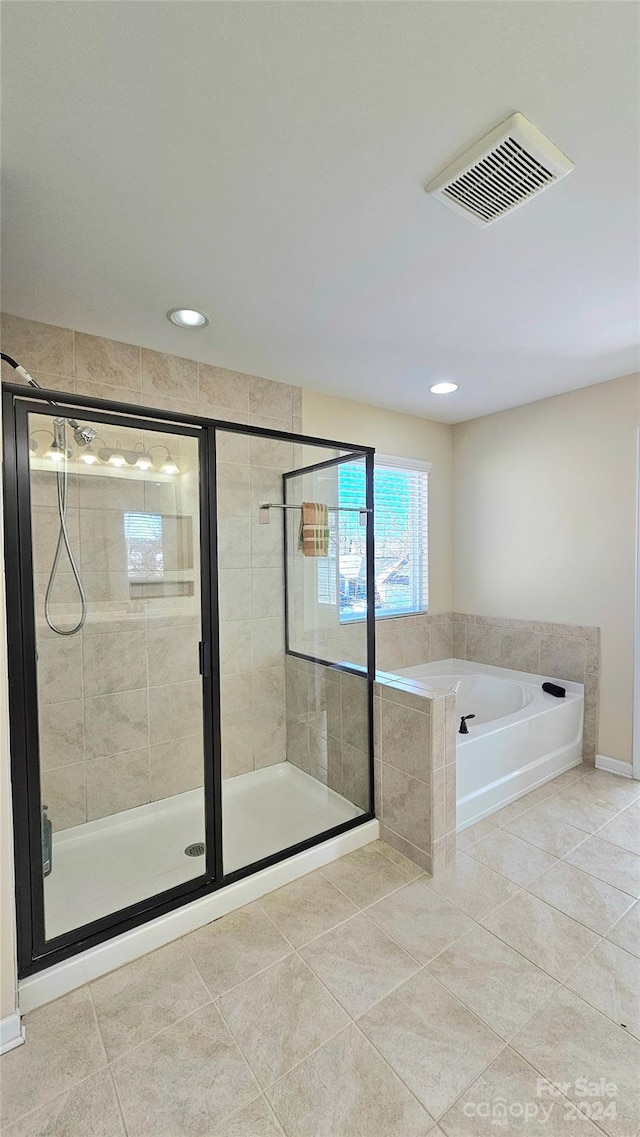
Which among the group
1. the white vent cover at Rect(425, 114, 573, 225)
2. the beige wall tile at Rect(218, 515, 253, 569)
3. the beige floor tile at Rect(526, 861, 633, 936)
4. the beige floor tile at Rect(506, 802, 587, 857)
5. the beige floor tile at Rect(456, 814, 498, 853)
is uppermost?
the white vent cover at Rect(425, 114, 573, 225)

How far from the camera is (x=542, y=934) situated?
1817 mm

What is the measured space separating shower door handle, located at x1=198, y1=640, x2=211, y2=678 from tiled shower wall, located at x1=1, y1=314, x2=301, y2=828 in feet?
0.62

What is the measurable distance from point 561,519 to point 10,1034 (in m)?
3.70

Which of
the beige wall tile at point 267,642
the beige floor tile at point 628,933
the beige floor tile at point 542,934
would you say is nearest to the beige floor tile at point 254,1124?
the beige floor tile at point 542,934

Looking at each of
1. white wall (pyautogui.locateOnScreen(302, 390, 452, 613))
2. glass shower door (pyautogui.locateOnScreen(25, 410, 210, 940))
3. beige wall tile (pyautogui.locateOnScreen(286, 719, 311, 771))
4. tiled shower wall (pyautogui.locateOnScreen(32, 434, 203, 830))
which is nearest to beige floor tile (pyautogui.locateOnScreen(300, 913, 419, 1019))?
glass shower door (pyautogui.locateOnScreen(25, 410, 210, 940))

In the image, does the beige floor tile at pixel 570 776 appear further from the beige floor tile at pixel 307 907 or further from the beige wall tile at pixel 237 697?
the beige wall tile at pixel 237 697

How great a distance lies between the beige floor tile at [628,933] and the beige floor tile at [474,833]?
2.19 feet

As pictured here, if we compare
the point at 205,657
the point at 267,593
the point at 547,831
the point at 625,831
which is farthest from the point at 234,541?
the point at 625,831

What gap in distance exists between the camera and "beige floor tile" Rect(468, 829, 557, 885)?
217 cm

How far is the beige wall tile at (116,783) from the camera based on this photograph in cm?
222

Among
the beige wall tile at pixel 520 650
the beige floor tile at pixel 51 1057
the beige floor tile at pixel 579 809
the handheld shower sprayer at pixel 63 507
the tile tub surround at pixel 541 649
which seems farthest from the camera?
the beige wall tile at pixel 520 650

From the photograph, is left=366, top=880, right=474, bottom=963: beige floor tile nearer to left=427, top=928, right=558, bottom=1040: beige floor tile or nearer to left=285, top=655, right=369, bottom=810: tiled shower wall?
left=427, top=928, right=558, bottom=1040: beige floor tile

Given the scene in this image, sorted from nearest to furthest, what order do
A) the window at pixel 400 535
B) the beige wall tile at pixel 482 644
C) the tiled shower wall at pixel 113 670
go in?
the tiled shower wall at pixel 113 670 < the window at pixel 400 535 < the beige wall tile at pixel 482 644

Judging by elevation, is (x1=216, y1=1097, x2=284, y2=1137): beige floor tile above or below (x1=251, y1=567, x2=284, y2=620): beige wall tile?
below
